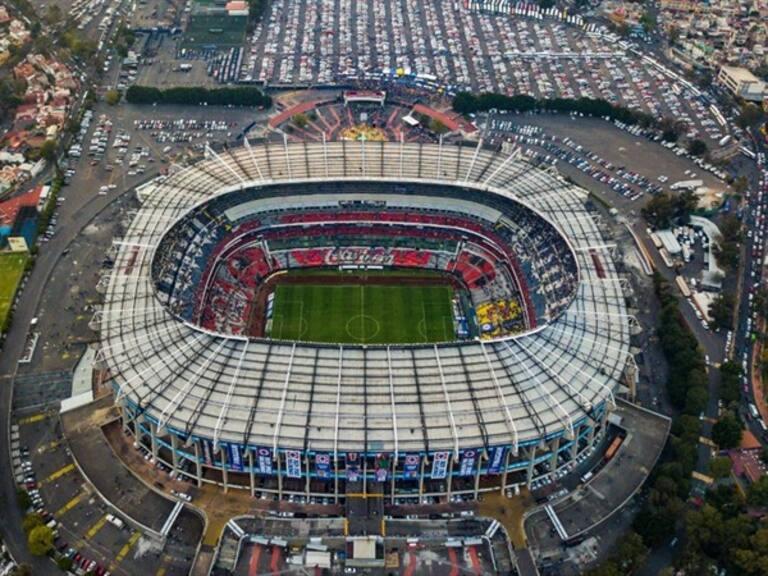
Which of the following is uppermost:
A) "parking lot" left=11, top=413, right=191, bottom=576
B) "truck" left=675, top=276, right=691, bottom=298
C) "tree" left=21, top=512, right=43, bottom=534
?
"truck" left=675, top=276, right=691, bottom=298

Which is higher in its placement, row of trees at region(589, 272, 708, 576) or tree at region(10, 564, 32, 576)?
row of trees at region(589, 272, 708, 576)

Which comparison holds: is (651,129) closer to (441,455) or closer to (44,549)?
(441,455)

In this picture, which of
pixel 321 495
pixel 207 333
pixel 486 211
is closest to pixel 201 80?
pixel 486 211

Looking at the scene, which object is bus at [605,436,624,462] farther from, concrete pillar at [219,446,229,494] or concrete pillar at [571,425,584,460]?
concrete pillar at [219,446,229,494]

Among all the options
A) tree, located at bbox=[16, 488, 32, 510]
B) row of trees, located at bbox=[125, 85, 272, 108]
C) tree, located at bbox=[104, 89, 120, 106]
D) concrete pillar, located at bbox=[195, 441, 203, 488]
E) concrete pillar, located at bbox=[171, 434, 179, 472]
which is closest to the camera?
concrete pillar, located at bbox=[195, 441, 203, 488]

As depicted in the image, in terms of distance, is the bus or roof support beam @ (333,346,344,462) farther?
the bus

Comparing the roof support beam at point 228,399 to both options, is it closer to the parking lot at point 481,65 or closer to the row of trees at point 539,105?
the row of trees at point 539,105

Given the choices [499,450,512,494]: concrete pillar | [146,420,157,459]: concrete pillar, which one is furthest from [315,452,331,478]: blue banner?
[499,450,512,494]: concrete pillar

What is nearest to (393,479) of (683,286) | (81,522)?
(81,522)

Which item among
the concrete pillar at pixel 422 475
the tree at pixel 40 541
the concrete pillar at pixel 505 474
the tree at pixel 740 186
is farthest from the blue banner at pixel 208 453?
the tree at pixel 740 186
